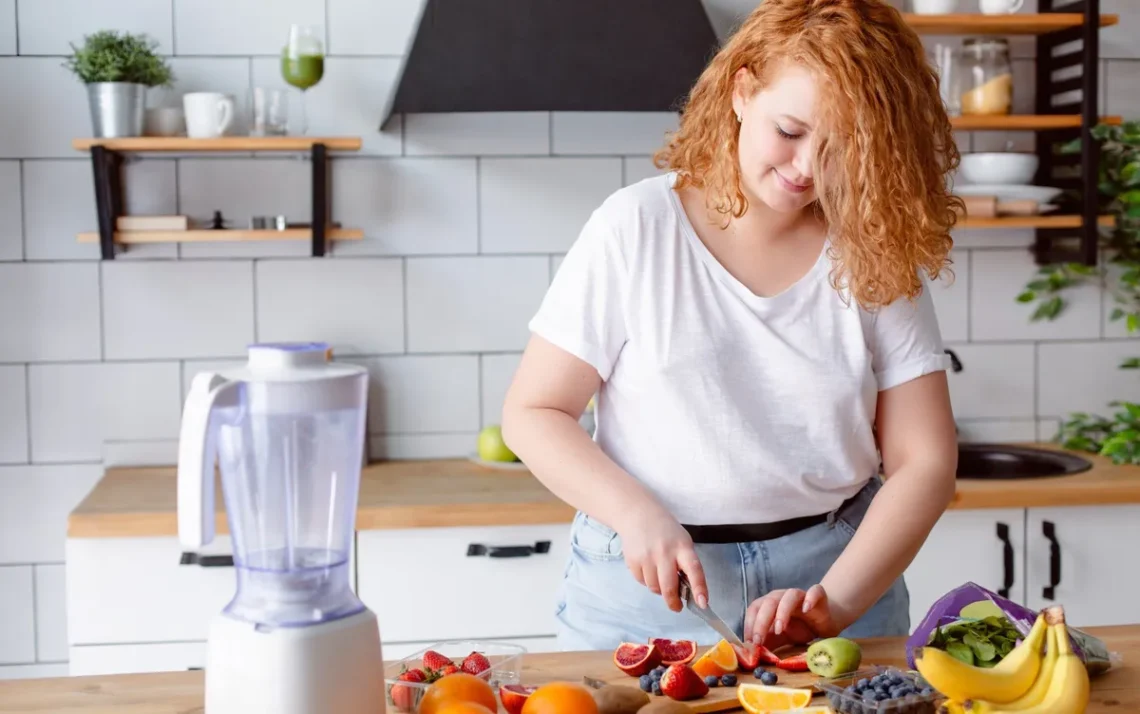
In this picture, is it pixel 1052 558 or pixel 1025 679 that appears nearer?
pixel 1025 679

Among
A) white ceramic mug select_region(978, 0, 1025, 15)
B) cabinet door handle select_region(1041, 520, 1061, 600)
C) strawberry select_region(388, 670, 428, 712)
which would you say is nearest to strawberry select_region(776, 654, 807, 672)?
strawberry select_region(388, 670, 428, 712)

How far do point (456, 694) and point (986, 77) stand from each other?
206 centimetres

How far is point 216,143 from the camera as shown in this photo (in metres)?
2.34

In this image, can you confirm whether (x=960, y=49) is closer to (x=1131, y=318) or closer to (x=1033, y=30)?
(x=1033, y=30)

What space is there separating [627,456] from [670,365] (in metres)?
0.12

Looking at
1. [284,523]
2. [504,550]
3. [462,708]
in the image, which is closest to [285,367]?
[284,523]

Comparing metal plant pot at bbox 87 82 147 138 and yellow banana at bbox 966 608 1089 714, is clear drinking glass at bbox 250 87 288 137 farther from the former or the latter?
yellow banana at bbox 966 608 1089 714

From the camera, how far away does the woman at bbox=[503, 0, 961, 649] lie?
1294 mm

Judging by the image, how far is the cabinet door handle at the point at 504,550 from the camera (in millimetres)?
2195

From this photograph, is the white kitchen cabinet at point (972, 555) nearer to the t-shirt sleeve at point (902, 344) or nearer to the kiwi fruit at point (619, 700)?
the t-shirt sleeve at point (902, 344)

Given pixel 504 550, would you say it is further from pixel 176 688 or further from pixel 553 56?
pixel 176 688

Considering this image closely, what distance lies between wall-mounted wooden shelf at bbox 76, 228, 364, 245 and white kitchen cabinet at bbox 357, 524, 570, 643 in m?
0.61

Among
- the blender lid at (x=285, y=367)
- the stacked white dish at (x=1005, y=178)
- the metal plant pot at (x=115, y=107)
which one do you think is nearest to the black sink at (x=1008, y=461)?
the stacked white dish at (x=1005, y=178)

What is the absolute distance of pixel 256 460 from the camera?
3.20 feet
